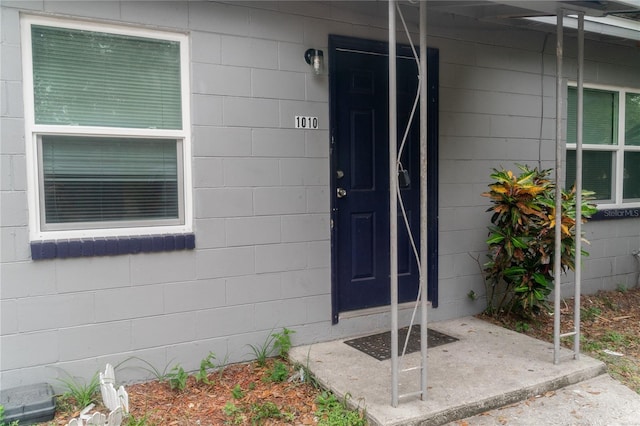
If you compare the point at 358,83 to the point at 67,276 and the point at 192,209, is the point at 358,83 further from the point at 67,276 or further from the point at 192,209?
the point at 67,276

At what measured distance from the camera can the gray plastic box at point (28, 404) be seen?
2.89 m

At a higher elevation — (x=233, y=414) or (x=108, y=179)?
(x=108, y=179)

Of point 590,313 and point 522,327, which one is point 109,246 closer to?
point 522,327

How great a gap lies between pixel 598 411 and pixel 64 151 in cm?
380

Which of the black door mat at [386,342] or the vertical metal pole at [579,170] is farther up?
the vertical metal pole at [579,170]

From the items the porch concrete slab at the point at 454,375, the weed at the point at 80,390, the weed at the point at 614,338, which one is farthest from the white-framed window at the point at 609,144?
the weed at the point at 80,390

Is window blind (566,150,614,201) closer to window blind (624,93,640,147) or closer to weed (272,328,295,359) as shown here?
window blind (624,93,640,147)

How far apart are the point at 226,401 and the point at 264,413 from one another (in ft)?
1.18

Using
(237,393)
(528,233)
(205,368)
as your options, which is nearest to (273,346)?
(205,368)

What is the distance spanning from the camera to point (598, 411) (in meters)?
3.21

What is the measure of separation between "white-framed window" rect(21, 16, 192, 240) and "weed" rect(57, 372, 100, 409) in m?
0.94

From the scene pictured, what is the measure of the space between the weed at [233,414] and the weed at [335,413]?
0.47 metres

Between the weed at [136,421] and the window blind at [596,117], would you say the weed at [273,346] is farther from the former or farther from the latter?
the window blind at [596,117]

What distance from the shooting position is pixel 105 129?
3.38 metres
